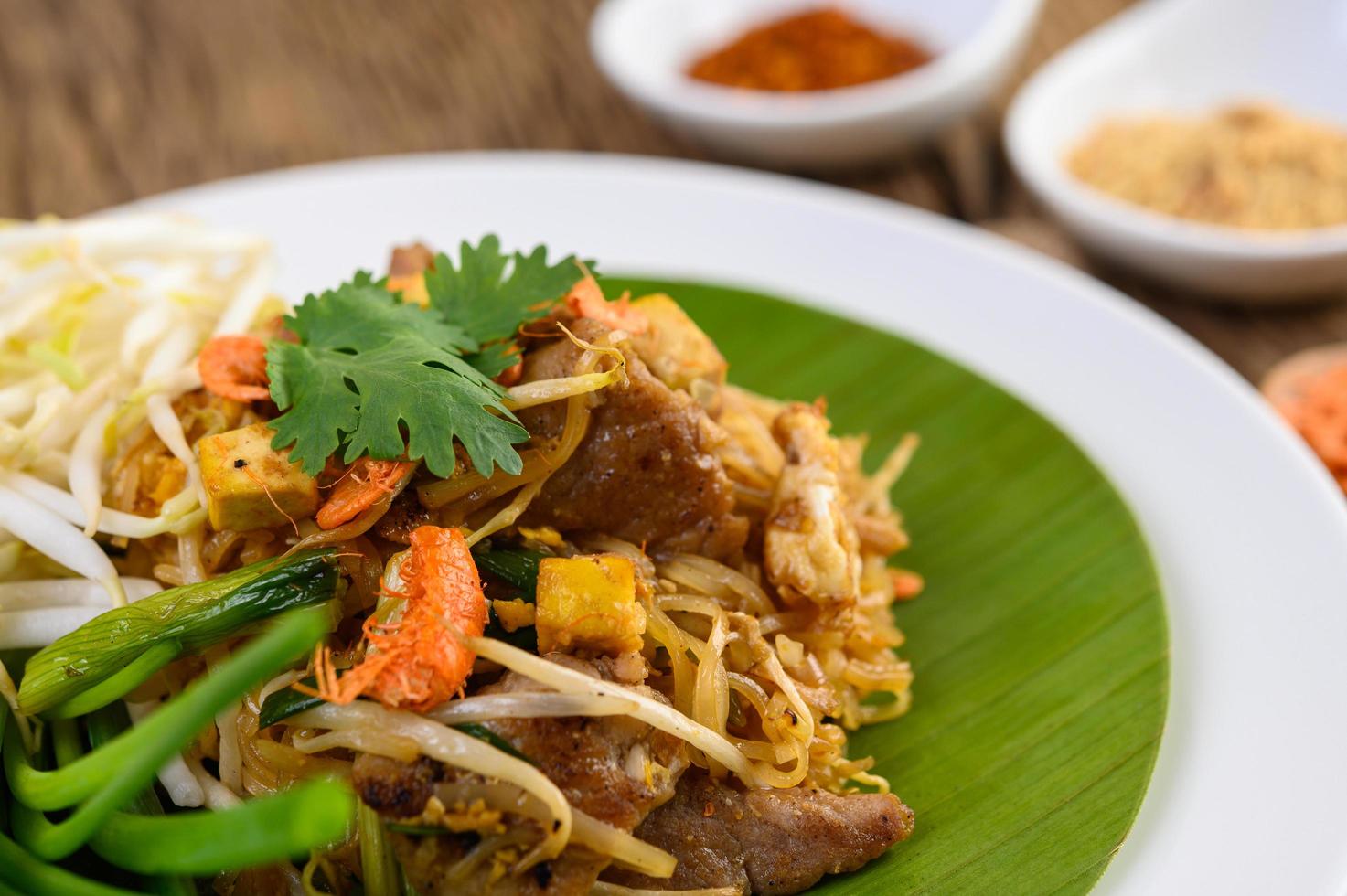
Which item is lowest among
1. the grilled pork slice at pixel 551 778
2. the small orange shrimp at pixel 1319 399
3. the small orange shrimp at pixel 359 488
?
the small orange shrimp at pixel 1319 399

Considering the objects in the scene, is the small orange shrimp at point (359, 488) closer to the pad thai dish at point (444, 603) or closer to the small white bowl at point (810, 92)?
the pad thai dish at point (444, 603)

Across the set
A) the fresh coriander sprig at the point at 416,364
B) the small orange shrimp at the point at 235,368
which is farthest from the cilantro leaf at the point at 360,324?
the small orange shrimp at the point at 235,368

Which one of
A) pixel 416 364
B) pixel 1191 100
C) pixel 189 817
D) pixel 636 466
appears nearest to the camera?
pixel 189 817

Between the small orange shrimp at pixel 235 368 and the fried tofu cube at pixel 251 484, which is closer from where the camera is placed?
the fried tofu cube at pixel 251 484

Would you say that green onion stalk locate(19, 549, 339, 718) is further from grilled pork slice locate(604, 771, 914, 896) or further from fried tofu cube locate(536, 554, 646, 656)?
grilled pork slice locate(604, 771, 914, 896)

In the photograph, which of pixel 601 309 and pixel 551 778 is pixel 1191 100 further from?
pixel 551 778

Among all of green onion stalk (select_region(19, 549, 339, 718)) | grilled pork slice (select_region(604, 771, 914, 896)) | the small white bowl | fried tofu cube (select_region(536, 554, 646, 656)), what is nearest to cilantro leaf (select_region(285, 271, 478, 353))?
green onion stalk (select_region(19, 549, 339, 718))

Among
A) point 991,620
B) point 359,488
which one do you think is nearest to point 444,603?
point 359,488

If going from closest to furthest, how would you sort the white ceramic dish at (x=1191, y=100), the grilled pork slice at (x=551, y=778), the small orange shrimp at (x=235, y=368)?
the grilled pork slice at (x=551, y=778) → the small orange shrimp at (x=235, y=368) → the white ceramic dish at (x=1191, y=100)
